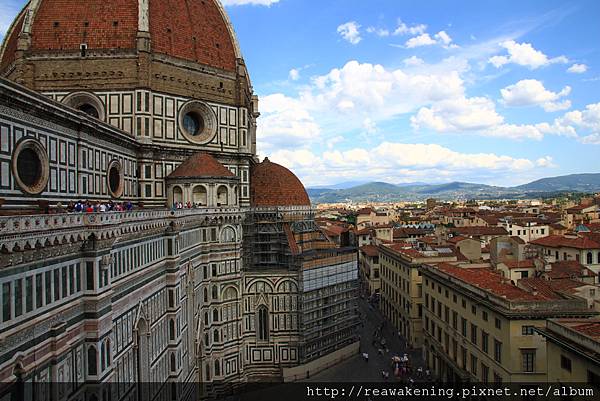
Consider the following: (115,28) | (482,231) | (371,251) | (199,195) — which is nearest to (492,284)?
(199,195)

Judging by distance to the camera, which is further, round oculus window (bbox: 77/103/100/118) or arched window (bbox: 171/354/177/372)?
round oculus window (bbox: 77/103/100/118)

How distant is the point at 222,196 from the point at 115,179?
26.6 feet

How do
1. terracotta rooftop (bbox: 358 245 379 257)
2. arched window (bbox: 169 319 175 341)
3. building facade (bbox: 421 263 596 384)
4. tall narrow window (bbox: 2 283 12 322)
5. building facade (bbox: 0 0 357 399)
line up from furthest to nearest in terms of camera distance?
terracotta rooftop (bbox: 358 245 379 257), arched window (bbox: 169 319 175 341), building facade (bbox: 421 263 596 384), building facade (bbox: 0 0 357 399), tall narrow window (bbox: 2 283 12 322)

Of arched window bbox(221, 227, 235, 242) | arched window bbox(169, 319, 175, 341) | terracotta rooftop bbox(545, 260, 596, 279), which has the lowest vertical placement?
arched window bbox(169, 319, 175, 341)

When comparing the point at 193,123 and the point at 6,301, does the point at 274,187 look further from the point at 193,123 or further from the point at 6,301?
the point at 6,301

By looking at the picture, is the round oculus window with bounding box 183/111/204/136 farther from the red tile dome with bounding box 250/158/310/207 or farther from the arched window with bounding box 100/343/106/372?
the arched window with bounding box 100/343/106/372

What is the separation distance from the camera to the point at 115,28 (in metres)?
35.2

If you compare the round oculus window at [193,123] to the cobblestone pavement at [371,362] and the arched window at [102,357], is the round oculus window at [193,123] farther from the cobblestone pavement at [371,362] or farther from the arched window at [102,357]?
the arched window at [102,357]

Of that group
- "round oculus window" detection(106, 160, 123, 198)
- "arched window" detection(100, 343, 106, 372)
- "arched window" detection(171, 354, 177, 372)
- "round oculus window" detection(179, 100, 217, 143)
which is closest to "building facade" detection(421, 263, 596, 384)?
"arched window" detection(171, 354, 177, 372)

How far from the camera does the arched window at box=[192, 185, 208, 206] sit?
117 ft


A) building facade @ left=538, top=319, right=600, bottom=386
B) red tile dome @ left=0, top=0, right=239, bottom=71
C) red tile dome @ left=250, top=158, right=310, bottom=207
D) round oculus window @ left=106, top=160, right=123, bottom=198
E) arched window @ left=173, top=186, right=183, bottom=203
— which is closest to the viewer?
building facade @ left=538, top=319, right=600, bottom=386

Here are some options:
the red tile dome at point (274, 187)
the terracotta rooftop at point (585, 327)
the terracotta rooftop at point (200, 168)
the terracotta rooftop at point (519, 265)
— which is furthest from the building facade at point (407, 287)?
the terracotta rooftop at point (585, 327)

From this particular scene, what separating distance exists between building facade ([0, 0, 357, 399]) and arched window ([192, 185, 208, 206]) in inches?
4.0

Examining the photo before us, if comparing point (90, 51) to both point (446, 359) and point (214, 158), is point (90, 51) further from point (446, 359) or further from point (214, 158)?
point (446, 359)
